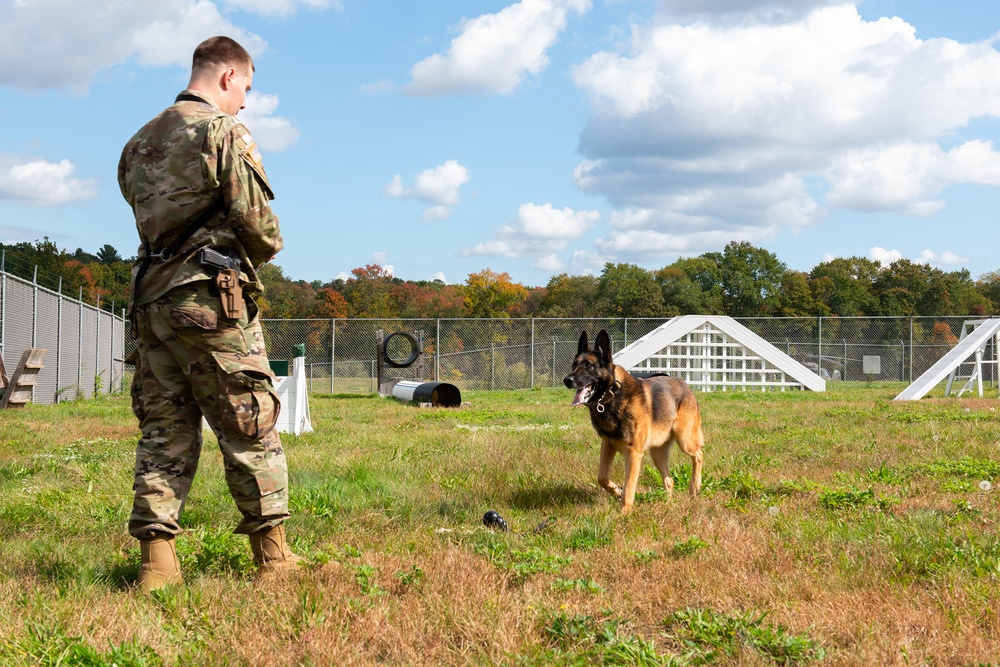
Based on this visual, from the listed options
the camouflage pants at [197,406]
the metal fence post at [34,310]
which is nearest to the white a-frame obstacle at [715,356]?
the metal fence post at [34,310]

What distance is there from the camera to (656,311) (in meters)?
47.4

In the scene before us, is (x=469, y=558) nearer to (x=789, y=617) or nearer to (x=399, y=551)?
(x=399, y=551)

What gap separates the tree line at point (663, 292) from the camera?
157 ft

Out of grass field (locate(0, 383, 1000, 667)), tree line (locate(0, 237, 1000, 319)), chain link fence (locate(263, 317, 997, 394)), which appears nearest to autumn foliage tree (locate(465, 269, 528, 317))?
tree line (locate(0, 237, 1000, 319))

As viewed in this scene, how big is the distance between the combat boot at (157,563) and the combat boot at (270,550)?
346 mm

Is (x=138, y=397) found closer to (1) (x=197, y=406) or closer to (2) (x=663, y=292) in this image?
(1) (x=197, y=406)

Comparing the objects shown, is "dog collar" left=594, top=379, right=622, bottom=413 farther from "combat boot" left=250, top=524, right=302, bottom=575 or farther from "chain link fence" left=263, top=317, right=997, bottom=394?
"chain link fence" left=263, top=317, right=997, bottom=394

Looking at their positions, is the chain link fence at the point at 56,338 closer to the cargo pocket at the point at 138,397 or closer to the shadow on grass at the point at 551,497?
the shadow on grass at the point at 551,497

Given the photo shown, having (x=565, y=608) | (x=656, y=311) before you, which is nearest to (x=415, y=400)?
(x=565, y=608)

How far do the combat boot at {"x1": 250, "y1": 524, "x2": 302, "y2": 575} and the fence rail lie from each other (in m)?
16.0

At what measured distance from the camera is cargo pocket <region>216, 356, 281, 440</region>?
11.2 feet

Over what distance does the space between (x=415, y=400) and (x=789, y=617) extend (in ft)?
46.5

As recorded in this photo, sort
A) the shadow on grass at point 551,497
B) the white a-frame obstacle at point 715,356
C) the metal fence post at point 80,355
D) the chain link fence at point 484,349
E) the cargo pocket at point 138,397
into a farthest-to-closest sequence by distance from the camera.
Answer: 1. the chain link fence at point 484,349
2. the white a-frame obstacle at point 715,356
3. the metal fence post at point 80,355
4. the shadow on grass at point 551,497
5. the cargo pocket at point 138,397

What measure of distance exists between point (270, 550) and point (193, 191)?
1650mm
